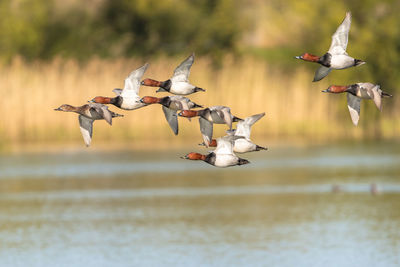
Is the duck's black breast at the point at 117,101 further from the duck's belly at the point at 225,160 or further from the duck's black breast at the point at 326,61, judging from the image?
the duck's black breast at the point at 326,61

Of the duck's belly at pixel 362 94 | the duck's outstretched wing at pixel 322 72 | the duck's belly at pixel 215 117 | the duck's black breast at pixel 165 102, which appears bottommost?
the duck's belly at pixel 215 117

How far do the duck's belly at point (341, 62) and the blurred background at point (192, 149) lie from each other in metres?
8.72

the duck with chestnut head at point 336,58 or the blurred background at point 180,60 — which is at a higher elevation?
the blurred background at point 180,60

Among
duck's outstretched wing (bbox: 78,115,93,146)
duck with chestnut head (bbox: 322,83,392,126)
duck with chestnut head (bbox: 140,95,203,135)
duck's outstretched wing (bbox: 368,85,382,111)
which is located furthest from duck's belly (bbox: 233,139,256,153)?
duck's outstretched wing (bbox: 78,115,93,146)

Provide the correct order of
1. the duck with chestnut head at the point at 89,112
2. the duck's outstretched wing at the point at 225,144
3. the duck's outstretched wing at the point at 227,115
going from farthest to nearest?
the duck's outstretched wing at the point at 225,144
the duck with chestnut head at the point at 89,112
the duck's outstretched wing at the point at 227,115

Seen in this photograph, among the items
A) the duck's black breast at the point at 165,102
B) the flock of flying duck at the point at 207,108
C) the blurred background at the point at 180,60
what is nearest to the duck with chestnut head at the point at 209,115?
the flock of flying duck at the point at 207,108

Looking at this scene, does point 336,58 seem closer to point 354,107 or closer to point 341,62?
point 341,62

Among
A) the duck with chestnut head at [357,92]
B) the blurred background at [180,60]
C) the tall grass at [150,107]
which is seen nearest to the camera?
the duck with chestnut head at [357,92]

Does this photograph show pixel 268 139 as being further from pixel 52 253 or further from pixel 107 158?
pixel 52 253

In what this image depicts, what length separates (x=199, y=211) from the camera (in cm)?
2266

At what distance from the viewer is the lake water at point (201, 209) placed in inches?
688

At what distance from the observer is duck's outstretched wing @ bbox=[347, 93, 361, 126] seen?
25.4ft

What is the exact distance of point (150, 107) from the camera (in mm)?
32031

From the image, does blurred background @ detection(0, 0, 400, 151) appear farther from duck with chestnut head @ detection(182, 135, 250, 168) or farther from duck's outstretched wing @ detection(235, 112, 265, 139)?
duck with chestnut head @ detection(182, 135, 250, 168)
